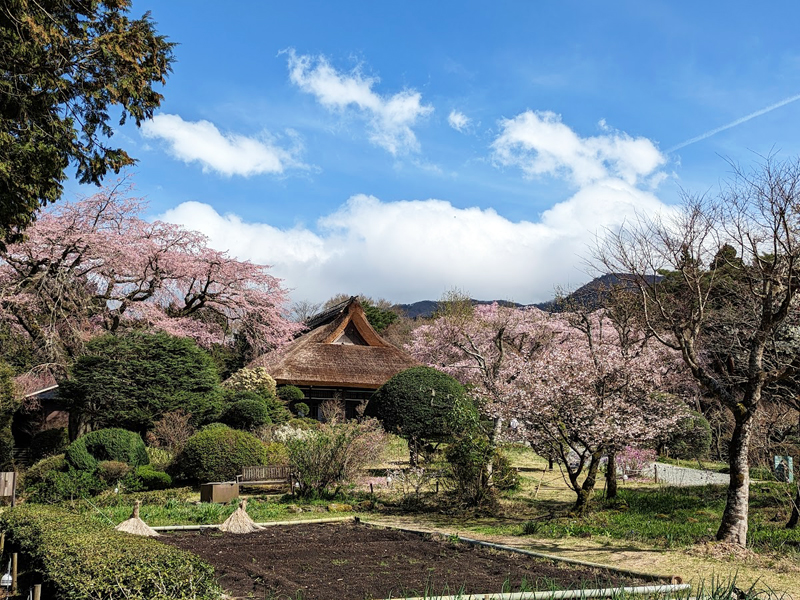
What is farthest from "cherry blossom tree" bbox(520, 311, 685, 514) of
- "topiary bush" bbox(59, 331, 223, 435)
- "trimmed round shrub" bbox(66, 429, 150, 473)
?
"topiary bush" bbox(59, 331, 223, 435)

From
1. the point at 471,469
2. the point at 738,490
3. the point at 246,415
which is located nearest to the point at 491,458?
the point at 471,469

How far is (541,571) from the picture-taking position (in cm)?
706

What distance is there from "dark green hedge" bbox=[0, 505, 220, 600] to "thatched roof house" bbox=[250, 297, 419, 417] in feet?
60.8

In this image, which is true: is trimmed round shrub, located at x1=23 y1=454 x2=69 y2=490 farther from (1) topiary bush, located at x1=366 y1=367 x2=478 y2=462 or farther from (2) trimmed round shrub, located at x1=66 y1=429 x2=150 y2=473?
(1) topiary bush, located at x1=366 y1=367 x2=478 y2=462

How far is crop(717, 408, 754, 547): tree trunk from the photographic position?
8.46 m

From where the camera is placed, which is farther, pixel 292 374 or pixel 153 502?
pixel 292 374

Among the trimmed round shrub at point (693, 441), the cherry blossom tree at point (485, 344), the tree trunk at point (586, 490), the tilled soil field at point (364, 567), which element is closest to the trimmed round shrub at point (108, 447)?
the tilled soil field at point (364, 567)

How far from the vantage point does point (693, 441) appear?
67.3 ft

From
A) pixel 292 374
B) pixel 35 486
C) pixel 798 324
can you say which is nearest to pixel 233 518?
pixel 35 486

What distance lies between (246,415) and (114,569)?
46.3 ft

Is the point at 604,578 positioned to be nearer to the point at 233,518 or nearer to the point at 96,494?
the point at 233,518

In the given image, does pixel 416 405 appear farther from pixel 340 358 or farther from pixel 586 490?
pixel 340 358

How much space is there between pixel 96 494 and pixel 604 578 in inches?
439

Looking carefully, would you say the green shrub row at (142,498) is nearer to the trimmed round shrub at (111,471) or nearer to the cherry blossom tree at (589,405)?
the trimmed round shrub at (111,471)
